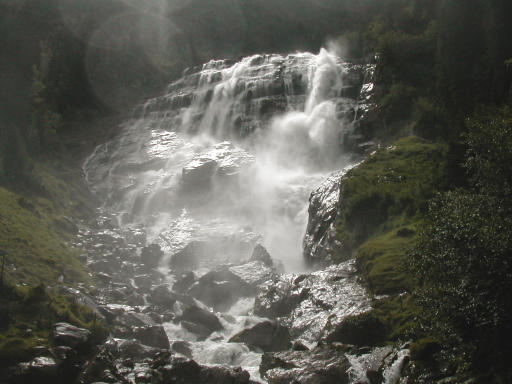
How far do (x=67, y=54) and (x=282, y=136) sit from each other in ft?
161

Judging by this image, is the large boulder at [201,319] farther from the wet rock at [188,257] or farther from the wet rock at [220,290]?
the wet rock at [188,257]

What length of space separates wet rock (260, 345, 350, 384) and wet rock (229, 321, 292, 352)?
2.38 m

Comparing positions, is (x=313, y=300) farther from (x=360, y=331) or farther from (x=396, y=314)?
(x=396, y=314)

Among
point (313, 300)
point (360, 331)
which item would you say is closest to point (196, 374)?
point (360, 331)

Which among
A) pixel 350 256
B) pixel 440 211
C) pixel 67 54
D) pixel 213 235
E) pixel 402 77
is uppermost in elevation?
pixel 67 54

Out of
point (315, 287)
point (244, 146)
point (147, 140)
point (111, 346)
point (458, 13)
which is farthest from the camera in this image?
point (147, 140)

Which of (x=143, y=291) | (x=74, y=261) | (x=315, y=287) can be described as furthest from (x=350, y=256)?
(x=74, y=261)

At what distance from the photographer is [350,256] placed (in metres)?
27.8

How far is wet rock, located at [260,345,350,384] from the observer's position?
16609 mm

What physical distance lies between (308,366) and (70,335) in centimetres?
901

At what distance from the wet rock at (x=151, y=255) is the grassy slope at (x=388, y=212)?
48.5 ft

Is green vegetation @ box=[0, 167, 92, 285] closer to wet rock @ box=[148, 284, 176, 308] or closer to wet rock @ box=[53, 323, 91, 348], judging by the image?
wet rock @ box=[148, 284, 176, 308]

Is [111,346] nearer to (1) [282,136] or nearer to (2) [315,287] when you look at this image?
(2) [315,287]

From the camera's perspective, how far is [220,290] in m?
30.3
